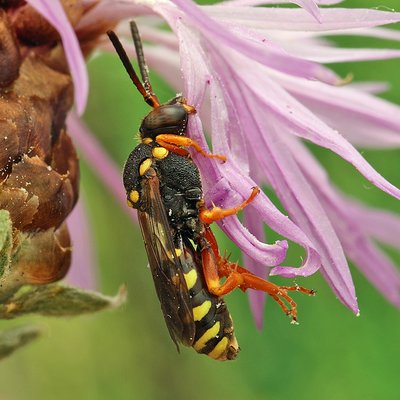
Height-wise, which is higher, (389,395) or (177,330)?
(177,330)

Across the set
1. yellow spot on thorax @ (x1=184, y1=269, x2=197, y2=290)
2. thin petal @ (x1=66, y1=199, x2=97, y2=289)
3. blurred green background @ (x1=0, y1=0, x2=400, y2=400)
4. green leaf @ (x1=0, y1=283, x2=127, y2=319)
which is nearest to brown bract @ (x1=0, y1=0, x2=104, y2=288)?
green leaf @ (x1=0, y1=283, x2=127, y2=319)

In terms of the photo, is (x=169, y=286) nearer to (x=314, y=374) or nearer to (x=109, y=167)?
(x=109, y=167)

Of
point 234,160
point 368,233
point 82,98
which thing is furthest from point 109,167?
point 82,98

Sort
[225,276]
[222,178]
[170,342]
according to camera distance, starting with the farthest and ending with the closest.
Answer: [170,342], [225,276], [222,178]

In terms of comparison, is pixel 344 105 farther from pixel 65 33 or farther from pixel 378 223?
pixel 65 33

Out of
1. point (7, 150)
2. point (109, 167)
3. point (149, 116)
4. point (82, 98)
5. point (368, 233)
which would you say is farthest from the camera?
point (109, 167)

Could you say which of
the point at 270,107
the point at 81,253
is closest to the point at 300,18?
the point at 270,107
